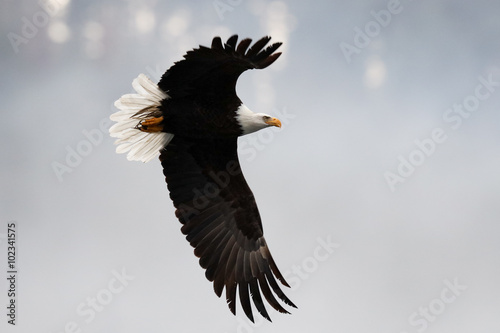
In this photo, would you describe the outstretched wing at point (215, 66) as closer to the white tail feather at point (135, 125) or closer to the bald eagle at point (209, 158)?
the bald eagle at point (209, 158)

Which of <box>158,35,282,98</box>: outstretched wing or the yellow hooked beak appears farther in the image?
the yellow hooked beak

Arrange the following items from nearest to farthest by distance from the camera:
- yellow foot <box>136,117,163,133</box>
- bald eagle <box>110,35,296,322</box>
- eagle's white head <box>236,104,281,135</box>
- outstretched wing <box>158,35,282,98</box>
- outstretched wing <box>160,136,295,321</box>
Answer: outstretched wing <box>158,35,282,98</box> < bald eagle <box>110,35,296,322</box> < eagle's white head <box>236,104,281,135</box> < yellow foot <box>136,117,163,133</box> < outstretched wing <box>160,136,295,321</box>

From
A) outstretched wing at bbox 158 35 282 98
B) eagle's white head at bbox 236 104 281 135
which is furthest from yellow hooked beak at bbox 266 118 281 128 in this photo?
→ outstretched wing at bbox 158 35 282 98

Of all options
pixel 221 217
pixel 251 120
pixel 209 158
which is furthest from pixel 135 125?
pixel 221 217

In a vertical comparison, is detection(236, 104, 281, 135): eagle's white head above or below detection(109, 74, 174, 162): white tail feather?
below

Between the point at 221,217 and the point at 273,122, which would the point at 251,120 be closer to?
the point at 273,122

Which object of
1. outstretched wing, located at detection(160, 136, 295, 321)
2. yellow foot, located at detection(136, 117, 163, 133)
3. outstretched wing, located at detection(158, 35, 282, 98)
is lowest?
outstretched wing, located at detection(160, 136, 295, 321)

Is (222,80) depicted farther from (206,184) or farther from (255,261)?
(255,261)

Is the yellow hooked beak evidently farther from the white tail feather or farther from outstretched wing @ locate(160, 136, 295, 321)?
the white tail feather

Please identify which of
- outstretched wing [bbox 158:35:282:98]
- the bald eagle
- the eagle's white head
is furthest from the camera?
the eagle's white head
